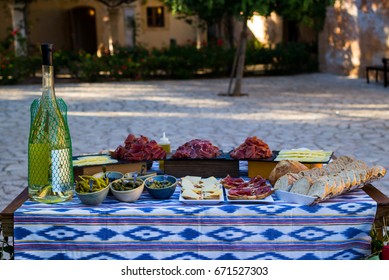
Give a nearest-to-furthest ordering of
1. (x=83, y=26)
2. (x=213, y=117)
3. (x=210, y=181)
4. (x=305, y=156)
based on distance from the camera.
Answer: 1. (x=210, y=181)
2. (x=305, y=156)
3. (x=213, y=117)
4. (x=83, y=26)

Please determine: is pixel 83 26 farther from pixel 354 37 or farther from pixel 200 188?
pixel 200 188

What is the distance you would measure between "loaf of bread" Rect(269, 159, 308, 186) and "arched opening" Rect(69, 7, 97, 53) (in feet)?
76.0

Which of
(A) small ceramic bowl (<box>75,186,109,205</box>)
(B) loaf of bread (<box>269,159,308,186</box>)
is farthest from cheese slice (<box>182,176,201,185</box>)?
(A) small ceramic bowl (<box>75,186,109,205</box>)

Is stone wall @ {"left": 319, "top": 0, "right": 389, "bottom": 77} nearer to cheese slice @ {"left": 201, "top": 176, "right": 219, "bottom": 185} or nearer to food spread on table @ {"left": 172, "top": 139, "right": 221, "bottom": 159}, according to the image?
food spread on table @ {"left": 172, "top": 139, "right": 221, "bottom": 159}

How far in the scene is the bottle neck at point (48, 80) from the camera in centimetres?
271

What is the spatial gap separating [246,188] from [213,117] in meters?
7.38

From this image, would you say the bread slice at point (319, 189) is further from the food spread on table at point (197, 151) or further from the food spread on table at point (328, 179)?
the food spread on table at point (197, 151)

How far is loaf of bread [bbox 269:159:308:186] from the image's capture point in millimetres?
2963

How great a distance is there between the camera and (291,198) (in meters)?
2.68

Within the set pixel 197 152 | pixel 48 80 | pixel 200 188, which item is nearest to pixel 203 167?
pixel 197 152

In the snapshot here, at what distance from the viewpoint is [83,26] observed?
83.8ft

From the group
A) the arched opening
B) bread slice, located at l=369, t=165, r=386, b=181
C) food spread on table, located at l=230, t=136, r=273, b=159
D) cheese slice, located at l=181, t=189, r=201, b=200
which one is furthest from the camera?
the arched opening

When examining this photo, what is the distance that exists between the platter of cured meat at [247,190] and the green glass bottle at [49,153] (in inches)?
30.3

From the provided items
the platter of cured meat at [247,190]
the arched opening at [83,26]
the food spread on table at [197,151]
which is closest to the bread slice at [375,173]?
the platter of cured meat at [247,190]
